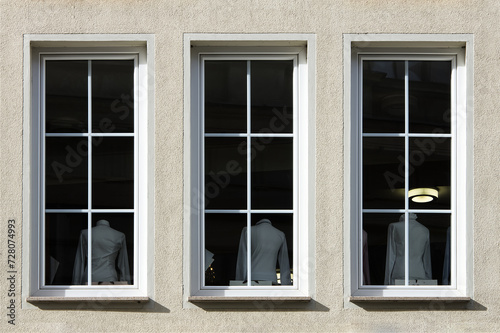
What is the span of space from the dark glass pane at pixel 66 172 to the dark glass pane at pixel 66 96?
14cm

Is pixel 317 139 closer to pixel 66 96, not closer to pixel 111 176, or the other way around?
pixel 111 176

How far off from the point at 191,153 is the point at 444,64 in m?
2.57

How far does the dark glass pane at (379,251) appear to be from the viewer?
10.7m

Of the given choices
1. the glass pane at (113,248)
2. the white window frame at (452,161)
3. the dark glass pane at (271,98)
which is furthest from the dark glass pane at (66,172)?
the white window frame at (452,161)

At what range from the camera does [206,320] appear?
34.6 feet


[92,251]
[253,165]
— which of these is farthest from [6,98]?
[253,165]

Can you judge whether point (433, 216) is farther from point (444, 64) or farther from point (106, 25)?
point (106, 25)

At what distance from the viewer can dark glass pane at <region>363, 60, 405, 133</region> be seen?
10.8 m

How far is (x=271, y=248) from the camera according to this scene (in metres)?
10.8

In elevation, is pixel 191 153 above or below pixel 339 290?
above

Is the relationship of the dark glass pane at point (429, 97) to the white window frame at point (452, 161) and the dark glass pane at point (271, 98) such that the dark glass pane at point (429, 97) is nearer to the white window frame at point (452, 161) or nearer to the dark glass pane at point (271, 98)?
the white window frame at point (452, 161)

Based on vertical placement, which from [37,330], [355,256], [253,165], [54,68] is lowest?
[37,330]

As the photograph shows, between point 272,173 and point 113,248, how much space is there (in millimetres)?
1669

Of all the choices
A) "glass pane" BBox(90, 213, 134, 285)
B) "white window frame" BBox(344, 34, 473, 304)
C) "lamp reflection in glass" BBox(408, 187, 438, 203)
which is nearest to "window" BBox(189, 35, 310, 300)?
"white window frame" BBox(344, 34, 473, 304)
